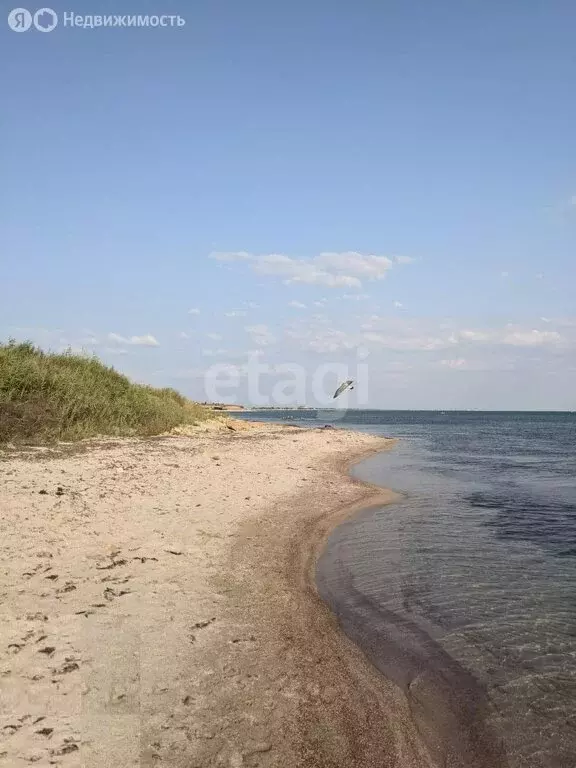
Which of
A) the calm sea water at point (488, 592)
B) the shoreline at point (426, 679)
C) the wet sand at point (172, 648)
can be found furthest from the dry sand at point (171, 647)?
the calm sea water at point (488, 592)

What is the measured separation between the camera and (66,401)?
73.4 ft

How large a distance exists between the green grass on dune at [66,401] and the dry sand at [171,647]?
884 cm

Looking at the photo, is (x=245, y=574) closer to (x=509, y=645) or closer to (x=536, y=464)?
(x=509, y=645)

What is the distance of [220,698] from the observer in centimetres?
459

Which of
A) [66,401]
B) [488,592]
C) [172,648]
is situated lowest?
[488,592]

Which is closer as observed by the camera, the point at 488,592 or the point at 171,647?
the point at 171,647

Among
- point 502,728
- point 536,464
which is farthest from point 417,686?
point 536,464

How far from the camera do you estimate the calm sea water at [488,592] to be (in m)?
4.93

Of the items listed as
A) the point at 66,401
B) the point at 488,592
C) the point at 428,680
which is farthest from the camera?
the point at 66,401

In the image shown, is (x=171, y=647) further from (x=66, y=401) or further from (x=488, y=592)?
(x=66, y=401)

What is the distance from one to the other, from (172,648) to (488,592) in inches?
199

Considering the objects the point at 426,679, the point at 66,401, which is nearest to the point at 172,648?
the point at 426,679

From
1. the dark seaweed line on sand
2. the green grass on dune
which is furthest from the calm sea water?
the green grass on dune

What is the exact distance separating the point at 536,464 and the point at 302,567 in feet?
74.5
